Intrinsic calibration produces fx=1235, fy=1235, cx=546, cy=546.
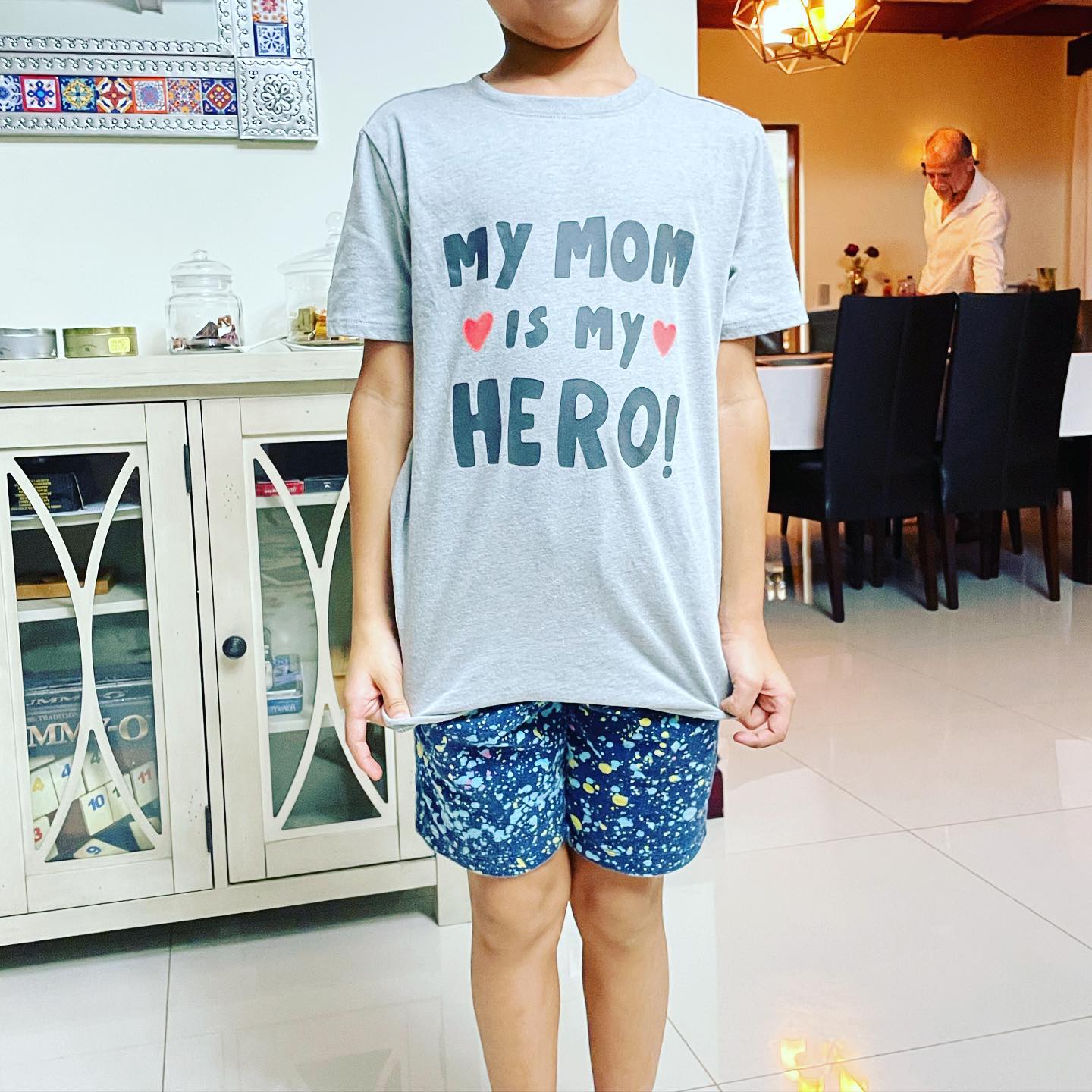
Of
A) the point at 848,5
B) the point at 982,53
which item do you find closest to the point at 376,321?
the point at 848,5

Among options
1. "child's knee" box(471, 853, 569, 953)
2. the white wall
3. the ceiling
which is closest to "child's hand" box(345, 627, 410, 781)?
"child's knee" box(471, 853, 569, 953)

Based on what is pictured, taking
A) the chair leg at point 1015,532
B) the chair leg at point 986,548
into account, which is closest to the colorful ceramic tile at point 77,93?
the chair leg at point 986,548

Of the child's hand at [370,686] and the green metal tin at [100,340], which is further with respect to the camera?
the green metal tin at [100,340]

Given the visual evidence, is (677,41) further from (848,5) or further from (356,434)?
(848,5)

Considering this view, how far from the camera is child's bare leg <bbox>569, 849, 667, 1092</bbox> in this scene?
1123mm

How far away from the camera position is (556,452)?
0.95 metres

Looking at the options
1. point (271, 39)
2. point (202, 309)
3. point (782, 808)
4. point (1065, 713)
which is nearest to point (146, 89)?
point (271, 39)

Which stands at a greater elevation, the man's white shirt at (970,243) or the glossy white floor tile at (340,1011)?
the man's white shirt at (970,243)

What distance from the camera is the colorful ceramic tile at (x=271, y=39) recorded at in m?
1.97

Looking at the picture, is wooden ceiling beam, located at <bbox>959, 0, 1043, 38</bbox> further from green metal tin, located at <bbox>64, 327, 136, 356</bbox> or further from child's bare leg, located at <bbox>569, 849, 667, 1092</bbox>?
child's bare leg, located at <bbox>569, 849, 667, 1092</bbox>

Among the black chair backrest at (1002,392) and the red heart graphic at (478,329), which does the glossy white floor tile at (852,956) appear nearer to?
the red heart graphic at (478,329)

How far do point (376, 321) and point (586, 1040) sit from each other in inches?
39.5

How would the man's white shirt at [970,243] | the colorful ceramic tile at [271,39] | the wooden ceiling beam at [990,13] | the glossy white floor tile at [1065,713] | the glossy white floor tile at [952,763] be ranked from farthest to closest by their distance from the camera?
1. the wooden ceiling beam at [990,13]
2. the man's white shirt at [970,243]
3. the glossy white floor tile at [1065,713]
4. the glossy white floor tile at [952,763]
5. the colorful ceramic tile at [271,39]

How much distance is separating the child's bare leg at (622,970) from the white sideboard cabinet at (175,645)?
2.37 feet
